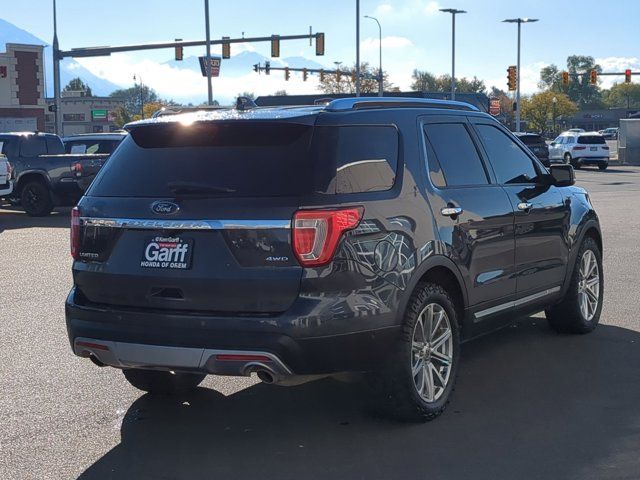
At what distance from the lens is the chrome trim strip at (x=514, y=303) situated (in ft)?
19.2

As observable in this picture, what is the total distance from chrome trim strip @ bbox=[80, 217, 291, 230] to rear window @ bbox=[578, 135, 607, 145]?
39784 mm

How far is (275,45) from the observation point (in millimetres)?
39250

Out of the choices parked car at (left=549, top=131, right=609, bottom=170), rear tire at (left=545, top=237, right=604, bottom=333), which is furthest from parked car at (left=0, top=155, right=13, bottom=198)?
parked car at (left=549, top=131, right=609, bottom=170)

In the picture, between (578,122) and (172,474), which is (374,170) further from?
(578,122)

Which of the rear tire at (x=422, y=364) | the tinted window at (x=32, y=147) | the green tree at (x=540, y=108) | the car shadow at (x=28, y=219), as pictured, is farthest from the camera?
the green tree at (x=540, y=108)

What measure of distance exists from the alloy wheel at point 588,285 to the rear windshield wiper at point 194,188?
3.69 meters

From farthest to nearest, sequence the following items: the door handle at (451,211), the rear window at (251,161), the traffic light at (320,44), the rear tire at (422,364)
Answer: the traffic light at (320,44)
the door handle at (451,211)
the rear tire at (422,364)
the rear window at (251,161)

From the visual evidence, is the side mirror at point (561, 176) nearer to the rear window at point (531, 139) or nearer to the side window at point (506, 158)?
the side window at point (506, 158)

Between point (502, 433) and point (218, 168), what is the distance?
85.1 inches

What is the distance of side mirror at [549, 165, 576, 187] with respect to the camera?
695cm

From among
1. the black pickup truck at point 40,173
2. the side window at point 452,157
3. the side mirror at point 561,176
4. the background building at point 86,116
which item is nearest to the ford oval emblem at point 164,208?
the side window at point 452,157

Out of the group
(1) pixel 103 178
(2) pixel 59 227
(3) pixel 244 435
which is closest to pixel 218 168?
(1) pixel 103 178

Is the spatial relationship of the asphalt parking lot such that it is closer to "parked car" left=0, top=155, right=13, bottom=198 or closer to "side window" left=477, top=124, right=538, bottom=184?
"side window" left=477, top=124, right=538, bottom=184

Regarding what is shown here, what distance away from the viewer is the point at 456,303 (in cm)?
568
